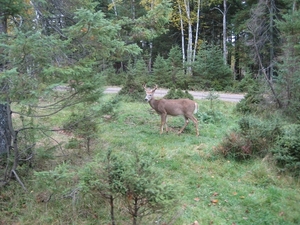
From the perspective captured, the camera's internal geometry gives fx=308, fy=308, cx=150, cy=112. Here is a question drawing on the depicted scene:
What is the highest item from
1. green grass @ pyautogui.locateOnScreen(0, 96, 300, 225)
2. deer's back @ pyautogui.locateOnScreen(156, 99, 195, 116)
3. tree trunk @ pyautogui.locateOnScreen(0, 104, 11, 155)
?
tree trunk @ pyautogui.locateOnScreen(0, 104, 11, 155)

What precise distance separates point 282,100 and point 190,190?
6.84m

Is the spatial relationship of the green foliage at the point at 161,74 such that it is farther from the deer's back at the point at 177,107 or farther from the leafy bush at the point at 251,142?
the leafy bush at the point at 251,142

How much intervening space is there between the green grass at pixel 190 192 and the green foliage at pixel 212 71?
1340 centimetres

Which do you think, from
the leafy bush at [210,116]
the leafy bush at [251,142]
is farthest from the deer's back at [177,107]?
the leafy bush at [251,142]

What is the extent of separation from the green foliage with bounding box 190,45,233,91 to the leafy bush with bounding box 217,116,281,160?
46.6 feet

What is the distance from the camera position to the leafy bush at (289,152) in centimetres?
631

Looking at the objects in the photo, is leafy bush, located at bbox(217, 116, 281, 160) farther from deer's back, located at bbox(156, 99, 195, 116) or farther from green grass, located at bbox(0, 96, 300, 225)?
deer's back, located at bbox(156, 99, 195, 116)

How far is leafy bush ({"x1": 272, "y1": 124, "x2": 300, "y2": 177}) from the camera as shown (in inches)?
248

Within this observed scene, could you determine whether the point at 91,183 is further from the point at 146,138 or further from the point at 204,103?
the point at 204,103

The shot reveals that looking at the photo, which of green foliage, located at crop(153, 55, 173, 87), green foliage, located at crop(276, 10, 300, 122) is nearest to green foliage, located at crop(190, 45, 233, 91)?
green foliage, located at crop(153, 55, 173, 87)

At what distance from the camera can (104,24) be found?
4.51 meters

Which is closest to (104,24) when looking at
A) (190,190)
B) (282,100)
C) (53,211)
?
(53,211)

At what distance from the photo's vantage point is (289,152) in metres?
6.53

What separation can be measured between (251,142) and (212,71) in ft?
49.5
